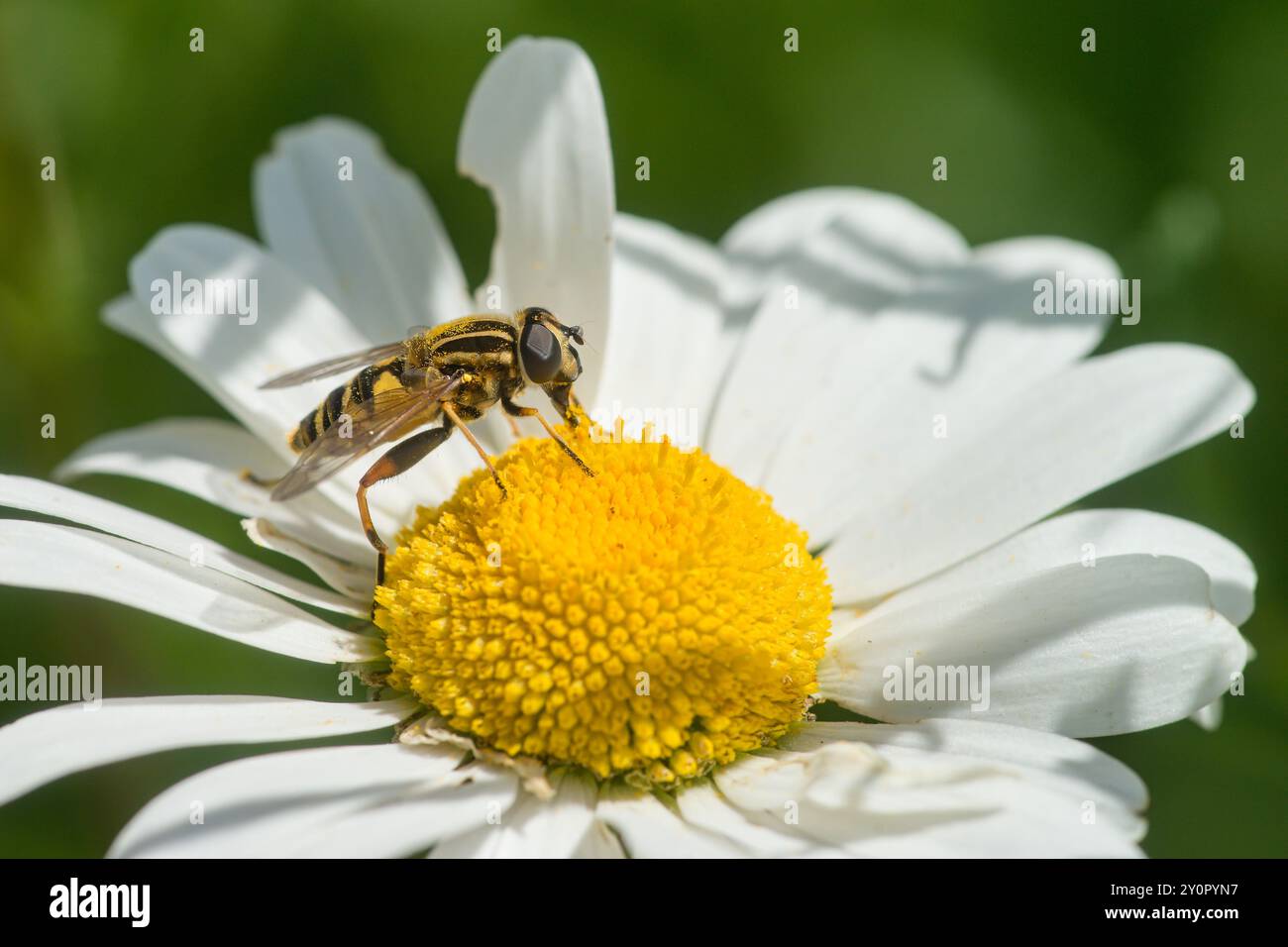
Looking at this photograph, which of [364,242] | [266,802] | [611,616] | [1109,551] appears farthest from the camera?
[364,242]

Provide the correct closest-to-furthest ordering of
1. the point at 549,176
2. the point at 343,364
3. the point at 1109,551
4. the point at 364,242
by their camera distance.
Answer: the point at 1109,551
the point at 343,364
the point at 549,176
the point at 364,242

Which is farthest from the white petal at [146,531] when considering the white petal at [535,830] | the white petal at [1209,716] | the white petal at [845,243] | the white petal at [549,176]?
the white petal at [1209,716]

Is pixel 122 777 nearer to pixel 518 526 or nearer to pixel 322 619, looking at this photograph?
pixel 322 619

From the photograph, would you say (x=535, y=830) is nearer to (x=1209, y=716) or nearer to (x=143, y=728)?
(x=143, y=728)

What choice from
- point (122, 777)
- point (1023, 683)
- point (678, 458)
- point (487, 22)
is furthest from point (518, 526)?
point (487, 22)

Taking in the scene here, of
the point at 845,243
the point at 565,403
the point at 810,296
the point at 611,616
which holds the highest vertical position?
the point at 845,243

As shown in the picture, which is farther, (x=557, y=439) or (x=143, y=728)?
(x=557, y=439)

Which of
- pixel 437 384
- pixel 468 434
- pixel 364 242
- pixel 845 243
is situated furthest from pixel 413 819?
pixel 845 243
